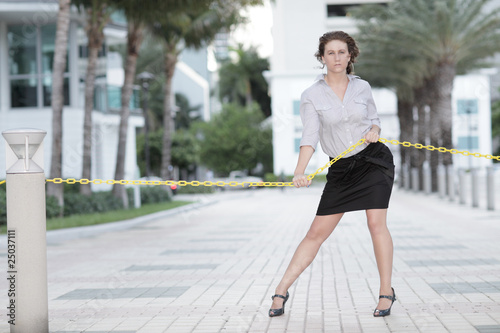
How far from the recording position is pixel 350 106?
5.42m

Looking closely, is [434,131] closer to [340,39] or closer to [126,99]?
[126,99]

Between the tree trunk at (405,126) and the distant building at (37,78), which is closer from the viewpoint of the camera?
the distant building at (37,78)

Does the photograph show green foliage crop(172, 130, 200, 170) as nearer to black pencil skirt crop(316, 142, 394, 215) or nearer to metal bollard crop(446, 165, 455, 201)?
metal bollard crop(446, 165, 455, 201)

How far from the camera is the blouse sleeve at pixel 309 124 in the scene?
541 cm

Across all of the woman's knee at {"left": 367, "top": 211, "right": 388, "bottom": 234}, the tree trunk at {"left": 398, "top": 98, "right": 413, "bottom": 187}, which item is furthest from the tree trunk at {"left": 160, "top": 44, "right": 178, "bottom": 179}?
the woman's knee at {"left": 367, "top": 211, "right": 388, "bottom": 234}

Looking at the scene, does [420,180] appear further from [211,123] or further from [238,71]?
[238,71]

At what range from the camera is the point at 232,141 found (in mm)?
66750

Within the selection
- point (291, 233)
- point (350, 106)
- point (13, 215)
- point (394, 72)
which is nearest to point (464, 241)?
point (291, 233)

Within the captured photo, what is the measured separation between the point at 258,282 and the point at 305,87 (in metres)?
62.6

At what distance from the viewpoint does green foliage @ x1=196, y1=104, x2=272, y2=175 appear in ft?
220

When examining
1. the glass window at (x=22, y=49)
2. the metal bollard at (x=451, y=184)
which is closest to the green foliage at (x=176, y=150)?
the glass window at (x=22, y=49)

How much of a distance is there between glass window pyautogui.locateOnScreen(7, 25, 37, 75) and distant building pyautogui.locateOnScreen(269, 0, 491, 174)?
129 feet

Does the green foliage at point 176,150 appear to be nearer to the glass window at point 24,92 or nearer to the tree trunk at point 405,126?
the tree trunk at point 405,126

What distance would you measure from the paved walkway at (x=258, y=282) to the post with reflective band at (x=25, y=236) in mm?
496
